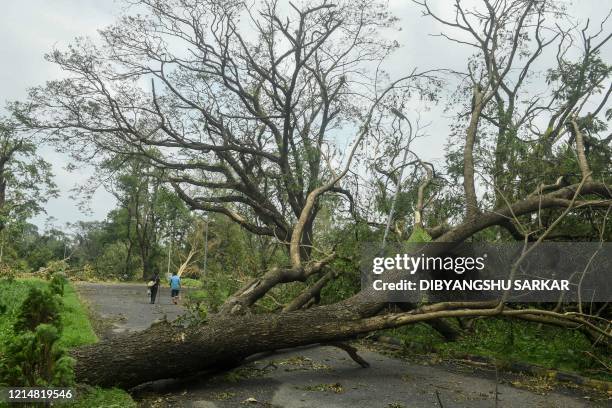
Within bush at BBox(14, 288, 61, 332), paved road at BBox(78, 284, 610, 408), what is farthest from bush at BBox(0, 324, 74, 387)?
paved road at BBox(78, 284, 610, 408)

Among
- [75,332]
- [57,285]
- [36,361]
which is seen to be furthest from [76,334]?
[36,361]

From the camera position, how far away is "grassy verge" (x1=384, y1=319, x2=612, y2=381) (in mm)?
7402

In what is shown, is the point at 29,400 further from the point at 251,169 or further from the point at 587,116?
the point at 251,169

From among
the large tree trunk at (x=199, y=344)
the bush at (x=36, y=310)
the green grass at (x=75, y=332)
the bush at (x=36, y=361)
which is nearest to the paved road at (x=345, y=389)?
the large tree trunk at (x=199, y=344)

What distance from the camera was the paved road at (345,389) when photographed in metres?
5.70

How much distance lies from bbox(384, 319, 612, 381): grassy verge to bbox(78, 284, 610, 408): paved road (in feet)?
2.57

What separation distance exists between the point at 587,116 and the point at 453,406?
8.22 meters

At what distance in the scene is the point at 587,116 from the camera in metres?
11.3

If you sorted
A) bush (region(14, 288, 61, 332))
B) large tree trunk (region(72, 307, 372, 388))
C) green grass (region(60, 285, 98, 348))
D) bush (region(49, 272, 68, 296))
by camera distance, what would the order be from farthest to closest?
1. green grass (region(60, 285, 98, 348))
2. bush (region(49, 272, 68, 296))
3. large tree trunk (region(72, 307, 372, 388))
4. bush (region(14, 288, 61, 332))

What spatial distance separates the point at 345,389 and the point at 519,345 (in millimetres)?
3905

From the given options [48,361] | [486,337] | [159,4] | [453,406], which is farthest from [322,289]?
[159,4]

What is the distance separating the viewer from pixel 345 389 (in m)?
6.29

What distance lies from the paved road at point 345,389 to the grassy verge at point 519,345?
2.57 feet

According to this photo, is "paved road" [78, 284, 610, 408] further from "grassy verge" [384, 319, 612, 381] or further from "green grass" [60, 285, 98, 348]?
"green grass" [60, 285, 98, 348]
